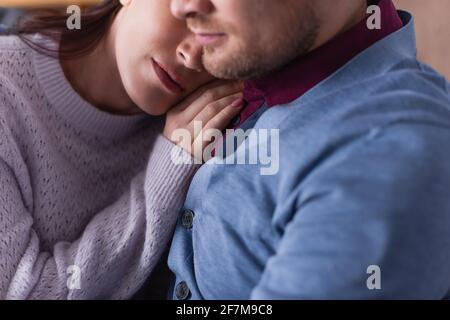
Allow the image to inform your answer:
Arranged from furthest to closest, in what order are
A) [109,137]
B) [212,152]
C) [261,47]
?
[109,137] < [212,152] < [261,47]

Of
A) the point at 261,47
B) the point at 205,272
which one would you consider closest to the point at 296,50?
the point at 261,47

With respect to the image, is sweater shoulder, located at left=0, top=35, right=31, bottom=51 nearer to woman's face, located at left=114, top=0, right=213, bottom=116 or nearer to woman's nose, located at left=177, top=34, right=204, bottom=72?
woman's face, located at left=114, top=0, right=213, bottom=116

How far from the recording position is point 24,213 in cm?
86

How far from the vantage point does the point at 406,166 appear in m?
0.60

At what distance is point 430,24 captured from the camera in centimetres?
111

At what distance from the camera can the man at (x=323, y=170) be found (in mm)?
599

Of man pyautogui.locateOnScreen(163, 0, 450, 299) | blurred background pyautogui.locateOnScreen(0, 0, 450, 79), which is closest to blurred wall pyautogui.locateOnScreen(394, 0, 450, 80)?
blurred background pyautogui.locateOnScreen(0, 0, 450, 79)

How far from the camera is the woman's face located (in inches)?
31.5

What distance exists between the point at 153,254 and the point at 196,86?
25 centimetres

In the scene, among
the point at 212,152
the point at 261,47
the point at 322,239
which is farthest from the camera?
the point at 212,152
